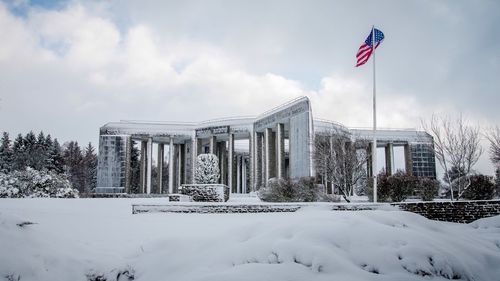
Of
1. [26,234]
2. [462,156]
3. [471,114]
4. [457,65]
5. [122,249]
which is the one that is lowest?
[122,249]

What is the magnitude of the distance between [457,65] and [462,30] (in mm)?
1620

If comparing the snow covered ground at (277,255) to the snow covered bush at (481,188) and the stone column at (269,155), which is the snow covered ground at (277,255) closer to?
the snow covered bush at (481,188)

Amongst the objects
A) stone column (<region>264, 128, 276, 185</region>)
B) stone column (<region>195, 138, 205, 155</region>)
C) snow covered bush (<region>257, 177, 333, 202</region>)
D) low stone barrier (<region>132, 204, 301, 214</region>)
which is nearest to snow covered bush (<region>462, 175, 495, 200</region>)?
snow covered bush (<region>257, 177, 333, 202</region>)

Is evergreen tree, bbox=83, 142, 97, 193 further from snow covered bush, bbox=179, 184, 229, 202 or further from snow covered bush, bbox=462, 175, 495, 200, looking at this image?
snow covered bush, bbox=462, 175, 495, 200

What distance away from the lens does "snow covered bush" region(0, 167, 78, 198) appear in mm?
21281

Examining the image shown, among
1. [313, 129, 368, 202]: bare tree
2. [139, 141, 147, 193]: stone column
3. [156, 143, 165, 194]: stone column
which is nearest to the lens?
[313, 129, 368, 202]: bare tree

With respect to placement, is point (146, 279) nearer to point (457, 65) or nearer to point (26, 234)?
point (26, 234)

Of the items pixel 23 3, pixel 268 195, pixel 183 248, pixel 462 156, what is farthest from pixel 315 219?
pixel 462 156

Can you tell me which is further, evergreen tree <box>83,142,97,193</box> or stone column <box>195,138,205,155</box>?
evergreen tree <box>83,142,97,193</box>

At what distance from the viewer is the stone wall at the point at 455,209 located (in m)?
13.7

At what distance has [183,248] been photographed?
199 inches

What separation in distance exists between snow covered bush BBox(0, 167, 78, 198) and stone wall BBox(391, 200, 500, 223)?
20724 mm

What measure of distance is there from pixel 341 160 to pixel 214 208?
8284 mm

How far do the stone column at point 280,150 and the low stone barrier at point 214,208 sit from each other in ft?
43.8
